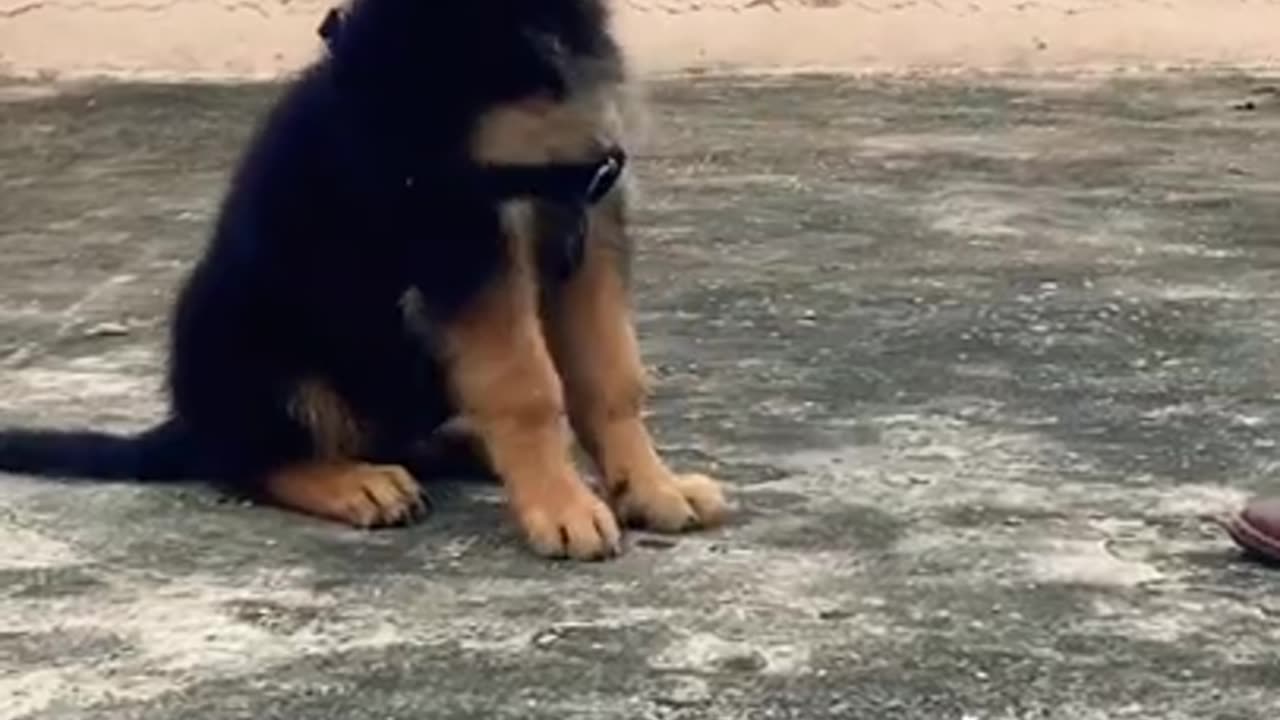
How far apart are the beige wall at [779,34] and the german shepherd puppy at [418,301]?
20.2ft

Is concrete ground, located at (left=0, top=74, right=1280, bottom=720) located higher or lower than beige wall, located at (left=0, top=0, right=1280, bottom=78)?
higher

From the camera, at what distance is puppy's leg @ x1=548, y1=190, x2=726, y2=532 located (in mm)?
3707

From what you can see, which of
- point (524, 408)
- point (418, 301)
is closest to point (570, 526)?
point (524, 408)

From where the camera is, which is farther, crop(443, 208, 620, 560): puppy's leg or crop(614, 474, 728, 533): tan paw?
crop(614, 474, 728, 533): tan paw

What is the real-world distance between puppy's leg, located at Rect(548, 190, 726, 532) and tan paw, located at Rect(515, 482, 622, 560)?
0.10 metres

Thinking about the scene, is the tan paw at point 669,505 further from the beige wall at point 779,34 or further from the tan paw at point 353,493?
the beige wall at point 779,34

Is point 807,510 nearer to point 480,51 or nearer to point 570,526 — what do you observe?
point 570,526

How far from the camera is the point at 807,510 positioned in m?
3.83

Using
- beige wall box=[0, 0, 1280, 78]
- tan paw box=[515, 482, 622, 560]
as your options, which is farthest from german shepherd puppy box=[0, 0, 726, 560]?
beige wall box=[0, 0, 1280, 78]

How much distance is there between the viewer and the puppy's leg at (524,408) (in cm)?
357

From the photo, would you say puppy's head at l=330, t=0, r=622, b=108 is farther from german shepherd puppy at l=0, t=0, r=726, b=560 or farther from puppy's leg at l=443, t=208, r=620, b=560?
puppy's leg at l=443, t=208, r=620, b=560

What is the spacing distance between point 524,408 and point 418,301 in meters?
0.22

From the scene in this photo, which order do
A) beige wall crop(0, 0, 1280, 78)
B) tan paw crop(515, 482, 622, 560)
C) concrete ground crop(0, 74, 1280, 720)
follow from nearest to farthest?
concrete ground crop(0, 74, 1280, 720) → tan paw crop(515, 482, 622, 560) → beige wall crop(0, 0, 1280, 78)

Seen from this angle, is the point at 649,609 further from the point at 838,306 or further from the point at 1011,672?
the point at 838,306
